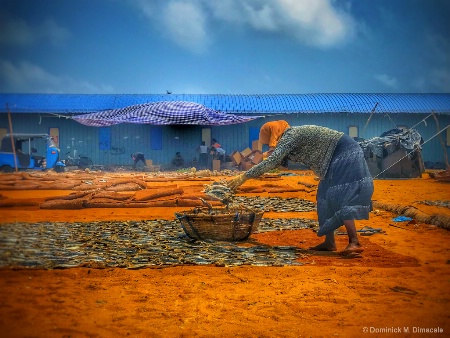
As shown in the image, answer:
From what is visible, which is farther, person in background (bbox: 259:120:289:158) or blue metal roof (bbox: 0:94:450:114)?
blue metal roof (bbox: 0:94:450:114)

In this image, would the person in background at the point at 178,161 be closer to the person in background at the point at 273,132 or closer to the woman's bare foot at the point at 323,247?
the person in background at the point at 273,132

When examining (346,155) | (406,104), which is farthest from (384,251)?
(406,104)

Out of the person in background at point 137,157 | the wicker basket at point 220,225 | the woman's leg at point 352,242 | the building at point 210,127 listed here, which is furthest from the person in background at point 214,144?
the woman's leg at point 352,242

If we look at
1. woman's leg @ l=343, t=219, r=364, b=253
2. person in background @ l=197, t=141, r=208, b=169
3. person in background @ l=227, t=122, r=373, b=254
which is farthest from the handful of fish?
person in background @ l=197, t=141, r=208, b=169

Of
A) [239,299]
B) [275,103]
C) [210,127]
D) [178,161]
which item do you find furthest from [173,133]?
[239,299]

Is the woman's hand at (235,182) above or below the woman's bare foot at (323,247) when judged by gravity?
above

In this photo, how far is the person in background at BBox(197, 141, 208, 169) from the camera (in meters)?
15.1

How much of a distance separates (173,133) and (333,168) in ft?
43.3

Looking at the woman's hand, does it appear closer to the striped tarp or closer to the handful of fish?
the handful of fish

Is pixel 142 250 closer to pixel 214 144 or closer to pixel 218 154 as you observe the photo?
pixel 218 154

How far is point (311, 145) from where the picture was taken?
3.13 meters

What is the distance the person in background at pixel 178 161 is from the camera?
15.4 meters

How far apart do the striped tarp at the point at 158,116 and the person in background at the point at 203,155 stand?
209cm

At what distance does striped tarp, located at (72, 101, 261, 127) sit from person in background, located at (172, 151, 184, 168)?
2.72 m
